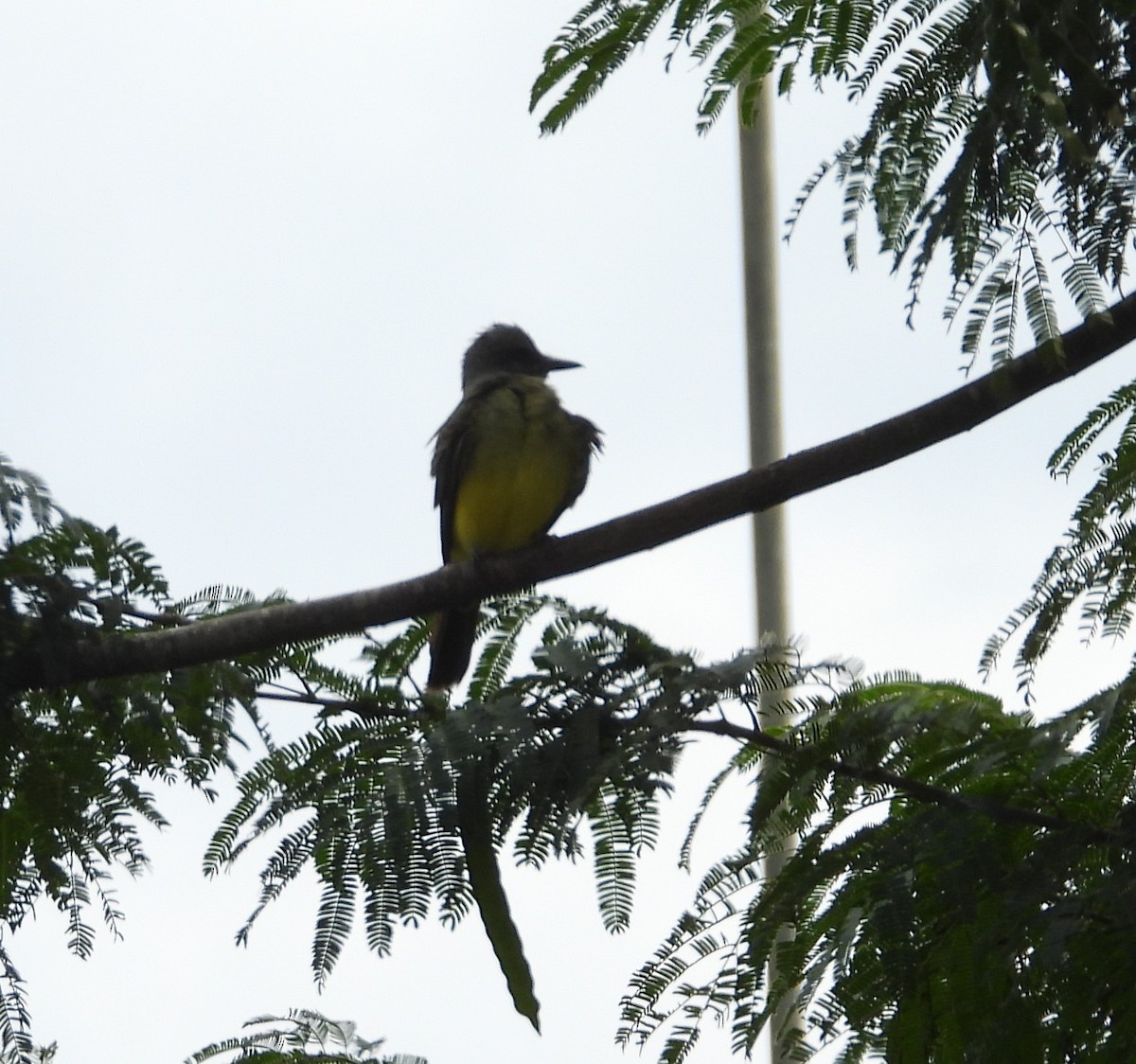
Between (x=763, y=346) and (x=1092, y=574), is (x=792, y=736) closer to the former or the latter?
(x=1092, y=574)

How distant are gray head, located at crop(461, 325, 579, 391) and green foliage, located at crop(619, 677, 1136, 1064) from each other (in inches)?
139

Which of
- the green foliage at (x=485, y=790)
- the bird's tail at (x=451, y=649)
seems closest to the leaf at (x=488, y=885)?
the green foliage at (x=485, y=790)

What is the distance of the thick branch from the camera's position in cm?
302

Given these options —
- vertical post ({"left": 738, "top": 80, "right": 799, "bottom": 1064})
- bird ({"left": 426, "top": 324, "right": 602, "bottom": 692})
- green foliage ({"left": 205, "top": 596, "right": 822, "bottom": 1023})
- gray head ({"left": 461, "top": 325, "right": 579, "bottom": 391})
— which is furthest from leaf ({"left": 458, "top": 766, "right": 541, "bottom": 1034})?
gray head ({"left": 461, "top": 325, "right": 579, "bottom": 391})

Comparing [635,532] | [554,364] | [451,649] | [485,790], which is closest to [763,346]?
[554,364]

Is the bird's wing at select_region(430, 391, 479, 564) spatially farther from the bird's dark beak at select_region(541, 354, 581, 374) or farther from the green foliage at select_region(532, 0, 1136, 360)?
the green foliage at select_region(532, 0, 1136, 360)

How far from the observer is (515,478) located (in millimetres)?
5391

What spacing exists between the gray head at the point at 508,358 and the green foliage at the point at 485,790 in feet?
11.2

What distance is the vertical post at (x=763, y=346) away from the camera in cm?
627

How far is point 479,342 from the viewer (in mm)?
6734

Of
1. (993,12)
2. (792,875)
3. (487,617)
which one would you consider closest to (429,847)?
(792,875)

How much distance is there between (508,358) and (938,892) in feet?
13.5

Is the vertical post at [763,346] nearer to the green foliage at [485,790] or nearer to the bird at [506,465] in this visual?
the bird at [506,465]

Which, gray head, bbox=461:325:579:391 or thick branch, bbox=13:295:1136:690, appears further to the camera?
gray head, bbox=461:325:579:391
